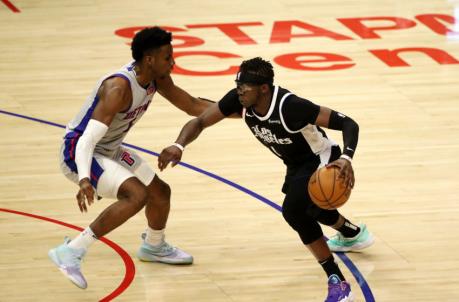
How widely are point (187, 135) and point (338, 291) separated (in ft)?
4.89

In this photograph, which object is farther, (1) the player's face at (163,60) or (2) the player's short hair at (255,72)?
(1) the player's face at (163,60)

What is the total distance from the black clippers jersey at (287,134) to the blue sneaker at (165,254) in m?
1.15

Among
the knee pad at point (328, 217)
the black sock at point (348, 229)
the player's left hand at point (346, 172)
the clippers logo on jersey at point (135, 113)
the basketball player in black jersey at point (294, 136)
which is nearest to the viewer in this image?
the player's left hand at point (346, 172)

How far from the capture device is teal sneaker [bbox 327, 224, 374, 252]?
298 inches

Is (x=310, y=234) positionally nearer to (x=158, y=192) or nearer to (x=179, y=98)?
(x=158, y=192)

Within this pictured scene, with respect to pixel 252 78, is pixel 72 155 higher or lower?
lower

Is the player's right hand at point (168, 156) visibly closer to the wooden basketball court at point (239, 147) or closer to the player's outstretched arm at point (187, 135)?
the player's outstretched arm at point (187, 135)

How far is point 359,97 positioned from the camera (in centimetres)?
1153

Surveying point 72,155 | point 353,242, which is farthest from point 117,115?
point 353,242

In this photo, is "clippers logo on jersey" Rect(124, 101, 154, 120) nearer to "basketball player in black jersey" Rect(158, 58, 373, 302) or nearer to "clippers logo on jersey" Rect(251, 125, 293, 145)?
"basketball player in black jersey" Rect(158, 58, 373, 302)

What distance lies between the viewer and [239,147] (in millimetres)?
10148

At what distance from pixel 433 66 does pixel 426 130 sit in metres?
2.35

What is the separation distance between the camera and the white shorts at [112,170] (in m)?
6.84

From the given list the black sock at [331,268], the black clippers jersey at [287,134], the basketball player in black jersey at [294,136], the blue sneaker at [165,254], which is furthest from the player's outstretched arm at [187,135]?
the black sock at [331,268]
